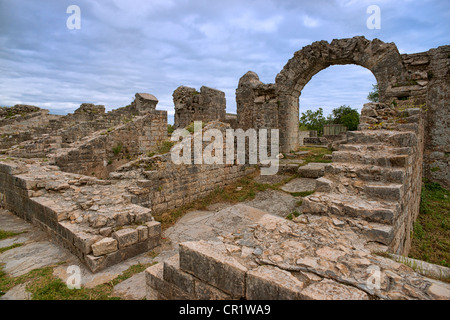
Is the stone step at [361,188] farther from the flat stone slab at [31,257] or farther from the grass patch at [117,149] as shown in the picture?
the grass patch at [117,149]

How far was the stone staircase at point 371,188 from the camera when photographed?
2.94 metres

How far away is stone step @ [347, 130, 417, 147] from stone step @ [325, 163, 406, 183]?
960mm

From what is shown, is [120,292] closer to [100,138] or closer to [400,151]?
[400,151]

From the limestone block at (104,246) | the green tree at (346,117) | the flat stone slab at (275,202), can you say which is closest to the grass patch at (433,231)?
the flat stone slab at (275,202)

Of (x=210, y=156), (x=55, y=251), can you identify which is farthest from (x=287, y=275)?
(x=210, y=156)

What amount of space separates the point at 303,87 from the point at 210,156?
662 cm

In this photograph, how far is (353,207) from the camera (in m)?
3.13

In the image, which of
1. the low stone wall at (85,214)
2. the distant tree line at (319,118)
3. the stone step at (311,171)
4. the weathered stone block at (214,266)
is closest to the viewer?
the weathered stone block at (214,266)

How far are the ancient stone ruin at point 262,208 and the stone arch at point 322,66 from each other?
0.04 metres

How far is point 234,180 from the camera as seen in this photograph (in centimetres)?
857

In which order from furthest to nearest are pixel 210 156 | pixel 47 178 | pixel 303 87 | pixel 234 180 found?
pixel 303 87 → pixel 234 180 → pixel 210 156 → pixel 47 178

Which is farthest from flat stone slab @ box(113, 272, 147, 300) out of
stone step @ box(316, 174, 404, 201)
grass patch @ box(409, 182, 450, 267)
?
grass patch @ box(409, 182, 450, 267)

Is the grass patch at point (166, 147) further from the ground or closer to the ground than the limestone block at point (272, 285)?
further from the ground

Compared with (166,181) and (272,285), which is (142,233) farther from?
(272,285)
